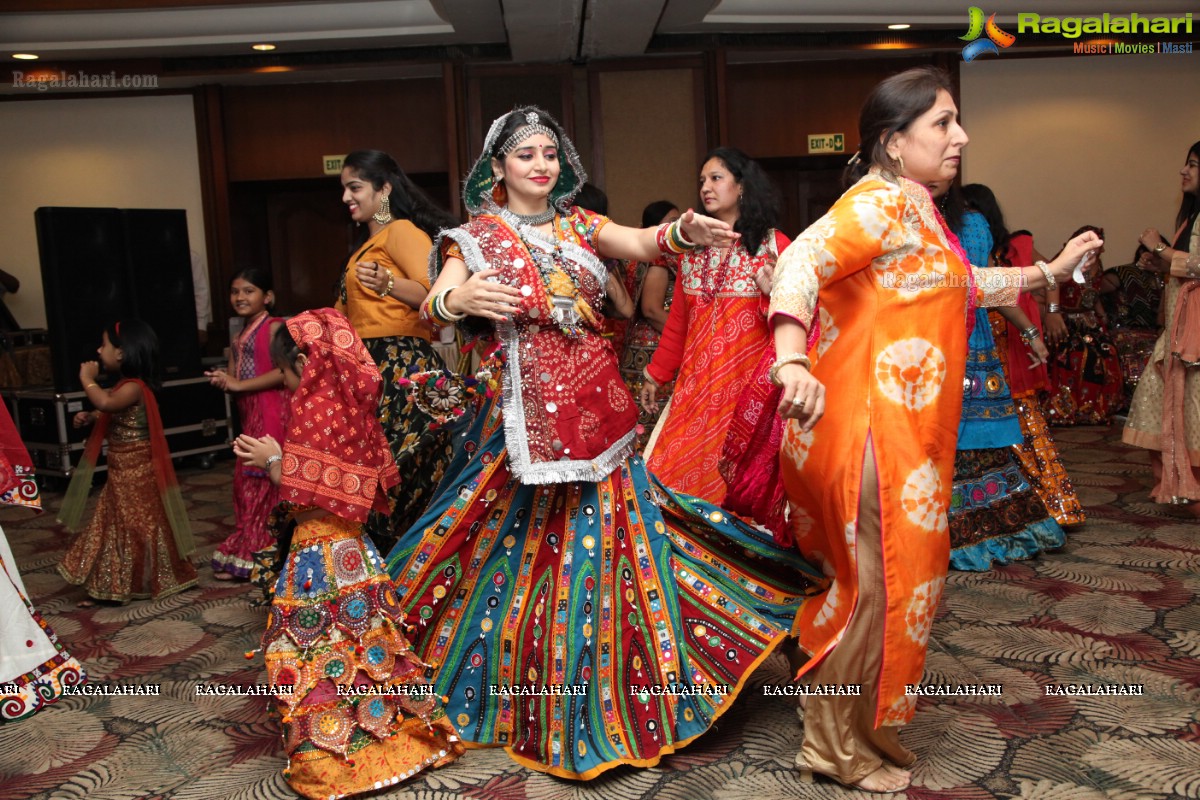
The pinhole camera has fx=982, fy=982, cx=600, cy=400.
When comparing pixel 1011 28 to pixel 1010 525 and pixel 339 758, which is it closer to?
pixel 1010 525

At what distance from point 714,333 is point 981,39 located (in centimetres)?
569

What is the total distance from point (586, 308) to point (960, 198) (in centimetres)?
204

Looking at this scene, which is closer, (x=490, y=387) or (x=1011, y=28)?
(x=490, y=387)

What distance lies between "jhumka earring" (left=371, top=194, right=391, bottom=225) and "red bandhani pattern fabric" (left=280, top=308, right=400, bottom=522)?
137 cm

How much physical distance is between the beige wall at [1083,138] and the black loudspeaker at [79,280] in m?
6.70

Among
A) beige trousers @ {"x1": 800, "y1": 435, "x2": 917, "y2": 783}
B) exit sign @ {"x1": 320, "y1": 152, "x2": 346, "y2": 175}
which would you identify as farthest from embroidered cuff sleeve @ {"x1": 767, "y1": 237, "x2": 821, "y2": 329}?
exit sign @ {"x1": 320, "y1": 152, "x2": 346, "y2": 175}

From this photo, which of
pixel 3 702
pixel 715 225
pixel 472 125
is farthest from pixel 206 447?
pixel 715 225

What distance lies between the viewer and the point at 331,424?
2.32m

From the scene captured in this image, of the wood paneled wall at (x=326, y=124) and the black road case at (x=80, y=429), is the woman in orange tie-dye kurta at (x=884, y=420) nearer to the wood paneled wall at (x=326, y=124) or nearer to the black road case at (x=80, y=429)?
the black road case at (x=80, y=429)

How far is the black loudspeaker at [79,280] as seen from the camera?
6.35 metres

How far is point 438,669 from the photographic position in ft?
8.27

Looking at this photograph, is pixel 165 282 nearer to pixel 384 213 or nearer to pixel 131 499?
pixel 131 499

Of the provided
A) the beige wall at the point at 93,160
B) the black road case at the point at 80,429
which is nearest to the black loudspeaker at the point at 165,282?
the black road case at the point at 80,429
